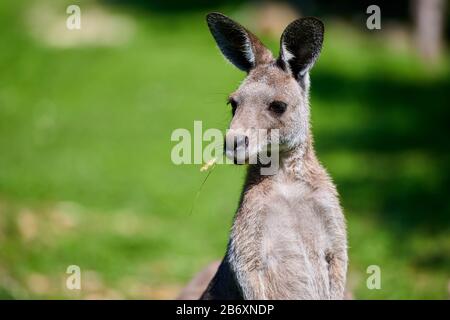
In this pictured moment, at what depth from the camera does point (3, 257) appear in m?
8.76

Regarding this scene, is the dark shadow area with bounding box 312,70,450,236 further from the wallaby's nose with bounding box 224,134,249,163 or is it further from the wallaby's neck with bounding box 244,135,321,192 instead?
the wallaby's nose with bounding box 224,134,249,163

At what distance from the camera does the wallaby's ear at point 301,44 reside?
527 cm

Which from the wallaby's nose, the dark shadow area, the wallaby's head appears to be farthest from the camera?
the dark shadow area

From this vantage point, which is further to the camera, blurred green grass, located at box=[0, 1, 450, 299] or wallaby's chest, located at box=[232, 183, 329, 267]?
blurred green grass, located at box=[0, 1, 450, 299]

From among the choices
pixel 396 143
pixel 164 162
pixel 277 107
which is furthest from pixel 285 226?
pixel 396 143

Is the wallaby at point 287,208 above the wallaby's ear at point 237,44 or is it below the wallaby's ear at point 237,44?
below

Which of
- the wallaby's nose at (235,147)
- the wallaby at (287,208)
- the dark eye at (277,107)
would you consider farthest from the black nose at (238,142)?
the dark eye at (277,107)

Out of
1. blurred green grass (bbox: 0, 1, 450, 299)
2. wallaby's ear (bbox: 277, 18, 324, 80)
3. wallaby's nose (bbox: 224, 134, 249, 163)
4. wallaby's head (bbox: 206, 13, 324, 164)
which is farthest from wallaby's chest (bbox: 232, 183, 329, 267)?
blurred green grass (bbox: 0, 1, 450, 299)

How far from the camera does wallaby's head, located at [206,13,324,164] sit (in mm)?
5184

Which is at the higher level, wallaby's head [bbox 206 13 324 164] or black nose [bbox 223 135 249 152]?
wallaby's head [bbox 206 13 324 164]

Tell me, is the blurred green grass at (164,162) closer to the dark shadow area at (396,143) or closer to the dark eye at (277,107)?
the dark shadow area at (396,143)

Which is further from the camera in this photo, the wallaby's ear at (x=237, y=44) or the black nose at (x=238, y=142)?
the wallaby's ear at (x=237, y=44)
